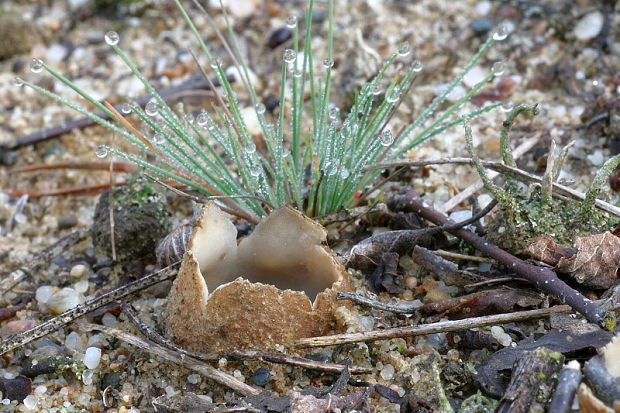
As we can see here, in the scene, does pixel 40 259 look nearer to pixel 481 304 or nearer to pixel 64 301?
pixel 64 301

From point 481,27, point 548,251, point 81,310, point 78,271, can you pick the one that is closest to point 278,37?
point 481,27

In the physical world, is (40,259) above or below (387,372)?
below

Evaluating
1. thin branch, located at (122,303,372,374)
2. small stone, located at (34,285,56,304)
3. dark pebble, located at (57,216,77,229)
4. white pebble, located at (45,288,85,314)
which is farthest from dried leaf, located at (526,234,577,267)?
dark pebble, located at (57,216,77,229)

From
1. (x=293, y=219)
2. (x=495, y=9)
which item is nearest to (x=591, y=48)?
(x=495, y=9)

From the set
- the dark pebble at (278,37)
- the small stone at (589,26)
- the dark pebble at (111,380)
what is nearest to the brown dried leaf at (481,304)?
the dark pebble at (111,380)

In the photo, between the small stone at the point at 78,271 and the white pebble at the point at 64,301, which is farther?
the small stone at the point at 78,271

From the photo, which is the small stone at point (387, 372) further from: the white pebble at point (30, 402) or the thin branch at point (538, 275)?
the white pebble at point (30, 402)
